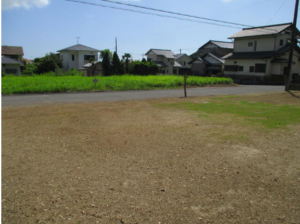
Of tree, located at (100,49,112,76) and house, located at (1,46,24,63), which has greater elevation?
house, located at (1,46,24,63)

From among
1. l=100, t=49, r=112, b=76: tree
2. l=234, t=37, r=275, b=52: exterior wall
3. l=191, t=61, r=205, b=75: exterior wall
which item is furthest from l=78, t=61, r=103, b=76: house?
l=234, t=37, r=275, b=52: exterior wall

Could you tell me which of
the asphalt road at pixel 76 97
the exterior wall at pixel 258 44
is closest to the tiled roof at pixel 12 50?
the asphalt road at pixel 76 97

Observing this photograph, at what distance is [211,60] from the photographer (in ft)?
154

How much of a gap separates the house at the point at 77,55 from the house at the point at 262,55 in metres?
26.5

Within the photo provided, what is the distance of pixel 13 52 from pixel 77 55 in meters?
14.8

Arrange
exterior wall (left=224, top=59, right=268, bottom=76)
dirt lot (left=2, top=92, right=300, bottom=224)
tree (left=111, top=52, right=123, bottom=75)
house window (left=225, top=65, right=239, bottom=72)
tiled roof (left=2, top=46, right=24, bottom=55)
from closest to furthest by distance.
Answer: dirt lot (left=2, top=92, right=300, bottom=224) < exterior wall (left=224, top=59, right=268, bottom=76) < house window (left=225, top=65, right=239, bottom=72) < tree (left=111, top=52, right=123, bottom=75) < tiled roof (left=2, top=46, right=24, bottom=55)

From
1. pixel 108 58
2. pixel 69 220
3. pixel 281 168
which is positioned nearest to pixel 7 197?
pixel 69 220

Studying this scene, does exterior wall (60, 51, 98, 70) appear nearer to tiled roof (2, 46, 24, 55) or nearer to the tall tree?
the tall tree

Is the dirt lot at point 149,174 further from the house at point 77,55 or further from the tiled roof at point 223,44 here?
the tiled roof at point 223,44

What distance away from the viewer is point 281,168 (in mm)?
4480

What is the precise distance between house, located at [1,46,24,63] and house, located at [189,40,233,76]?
35551 millimetres

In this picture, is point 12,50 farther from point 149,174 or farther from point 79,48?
point 149,174

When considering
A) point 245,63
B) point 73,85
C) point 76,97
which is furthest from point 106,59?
point 76,97

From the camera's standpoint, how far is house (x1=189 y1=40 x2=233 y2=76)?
46.1 meters
